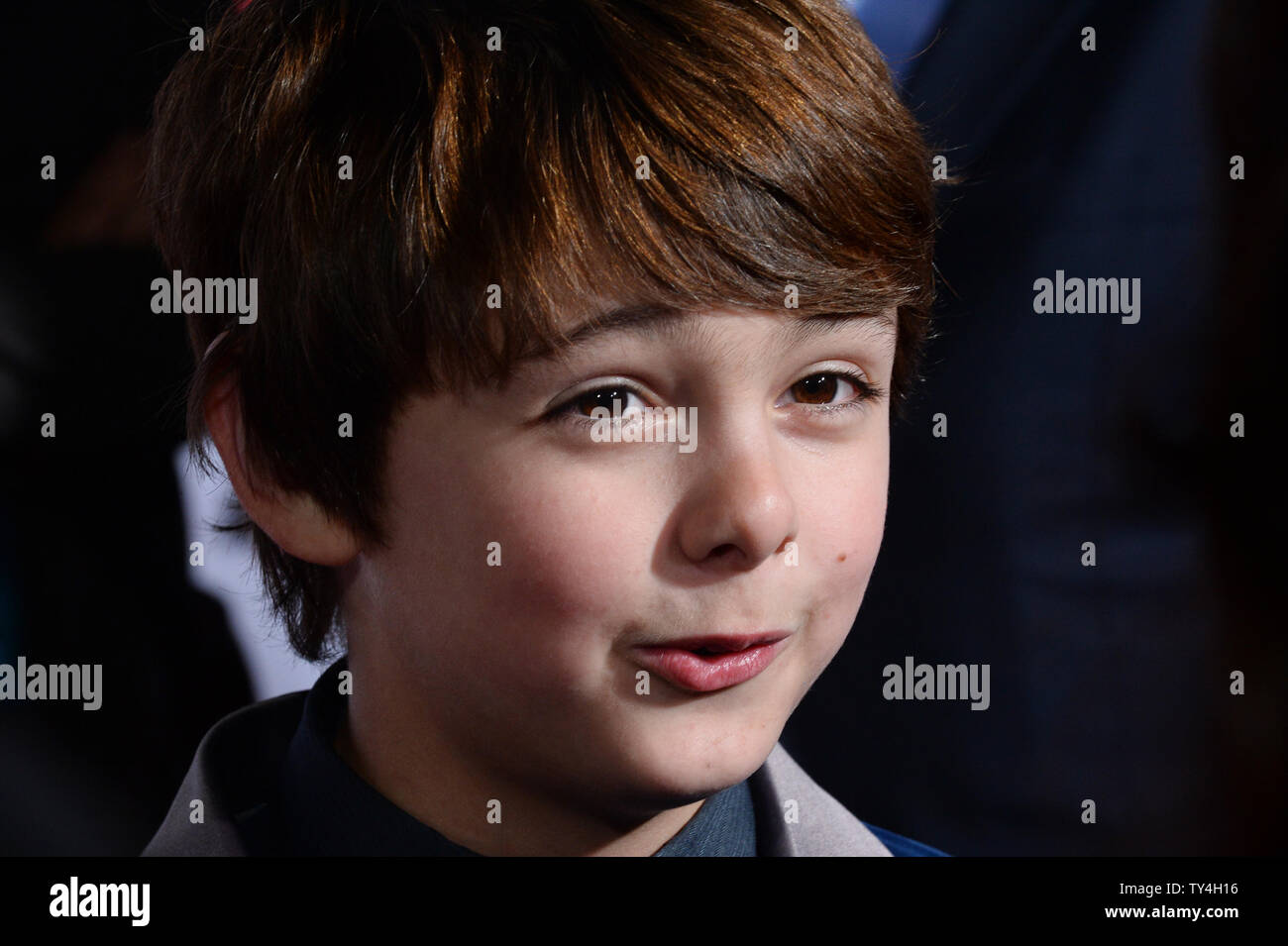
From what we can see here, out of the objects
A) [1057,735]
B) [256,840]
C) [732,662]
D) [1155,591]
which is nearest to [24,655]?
[256,840]

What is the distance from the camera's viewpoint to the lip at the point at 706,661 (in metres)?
0.99

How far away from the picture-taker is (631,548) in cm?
97

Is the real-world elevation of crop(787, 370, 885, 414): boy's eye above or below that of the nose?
above

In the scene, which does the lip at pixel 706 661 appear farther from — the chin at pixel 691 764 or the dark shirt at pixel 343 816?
the dark shirt at pixel 343 816

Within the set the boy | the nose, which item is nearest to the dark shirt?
the boy

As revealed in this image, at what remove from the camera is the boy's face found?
960 mm

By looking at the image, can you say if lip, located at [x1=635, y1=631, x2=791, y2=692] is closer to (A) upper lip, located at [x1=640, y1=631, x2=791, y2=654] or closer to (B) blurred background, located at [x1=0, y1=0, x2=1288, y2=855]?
(A) upper lip, located at [x1=640, y1=631, x2=791, y2=654]

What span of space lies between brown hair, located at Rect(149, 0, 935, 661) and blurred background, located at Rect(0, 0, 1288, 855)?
296 millimetres

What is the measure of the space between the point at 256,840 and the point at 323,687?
156 mm

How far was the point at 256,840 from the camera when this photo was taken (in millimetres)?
1165

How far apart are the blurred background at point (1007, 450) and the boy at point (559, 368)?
286 mm

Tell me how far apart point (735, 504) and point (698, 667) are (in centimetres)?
14

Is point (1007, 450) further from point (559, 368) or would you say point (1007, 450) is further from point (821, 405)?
point (559, 368)

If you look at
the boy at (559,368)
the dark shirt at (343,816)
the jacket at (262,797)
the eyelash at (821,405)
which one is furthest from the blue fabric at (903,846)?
the eyelash at (821,405)
